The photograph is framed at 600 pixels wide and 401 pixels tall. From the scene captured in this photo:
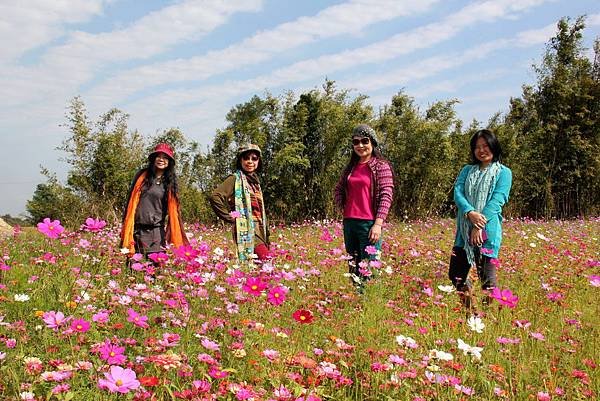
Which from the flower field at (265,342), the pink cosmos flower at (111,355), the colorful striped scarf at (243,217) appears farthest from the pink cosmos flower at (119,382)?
the colorful striped scarf at (243,217)

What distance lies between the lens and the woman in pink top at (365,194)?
3.52m

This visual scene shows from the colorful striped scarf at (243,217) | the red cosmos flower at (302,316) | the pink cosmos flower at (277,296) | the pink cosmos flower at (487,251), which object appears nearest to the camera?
the red cosmos flower at (302,316)

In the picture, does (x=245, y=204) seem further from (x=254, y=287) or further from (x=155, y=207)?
(x=254, y=287)

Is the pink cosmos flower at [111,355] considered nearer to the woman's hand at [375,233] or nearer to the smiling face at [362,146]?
the woman's hand at [375,233]

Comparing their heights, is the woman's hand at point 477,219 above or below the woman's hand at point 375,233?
above

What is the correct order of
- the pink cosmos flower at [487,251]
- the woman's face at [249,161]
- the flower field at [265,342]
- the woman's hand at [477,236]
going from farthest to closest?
the woman's face at [249,161], the woman's hand at [477,236], the pink cosmos flower at [487,251], the flower field at [265,342]

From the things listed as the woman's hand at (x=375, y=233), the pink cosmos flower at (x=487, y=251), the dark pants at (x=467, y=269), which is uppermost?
the woman's hand at (x=375, y=233)

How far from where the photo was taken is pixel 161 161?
13.2 ft

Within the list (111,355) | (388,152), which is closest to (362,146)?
(111,355)

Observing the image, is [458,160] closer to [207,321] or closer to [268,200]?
[268,200]

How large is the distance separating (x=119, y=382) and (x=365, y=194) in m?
2.51

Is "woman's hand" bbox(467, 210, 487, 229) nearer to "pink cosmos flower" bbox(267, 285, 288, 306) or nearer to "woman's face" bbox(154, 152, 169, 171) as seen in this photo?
"pink cosmos flower" bbox(267, 285, 288, 306)

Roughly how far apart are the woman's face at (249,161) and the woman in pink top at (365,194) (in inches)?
29.3

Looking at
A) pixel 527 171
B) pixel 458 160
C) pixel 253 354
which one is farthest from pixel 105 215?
pixel 527 171
